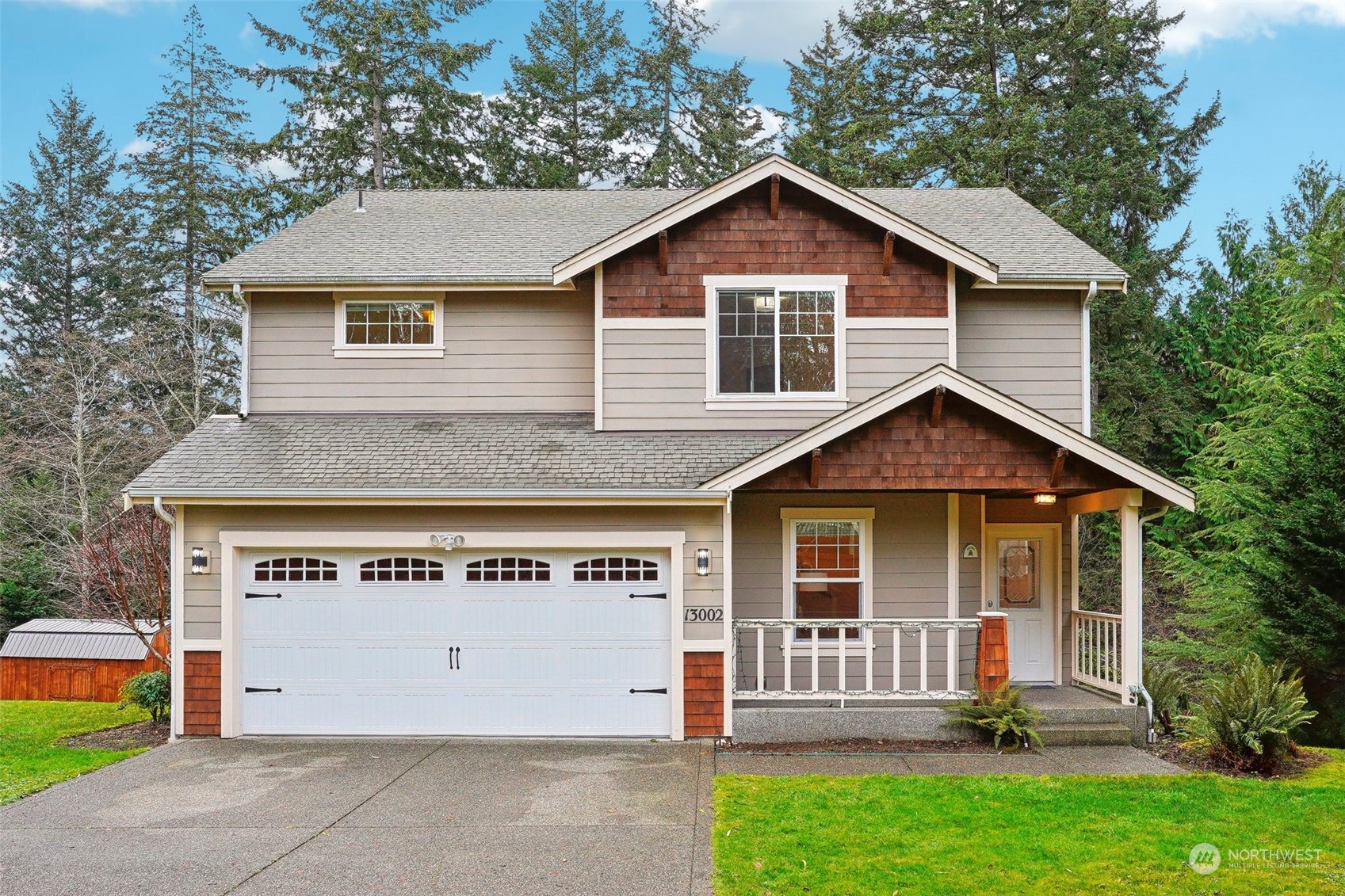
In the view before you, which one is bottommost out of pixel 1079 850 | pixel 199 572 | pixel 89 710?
pixel 89 710

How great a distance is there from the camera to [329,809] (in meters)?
7.63

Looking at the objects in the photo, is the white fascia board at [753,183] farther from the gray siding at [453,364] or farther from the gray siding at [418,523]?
the gray siding at [418,523]

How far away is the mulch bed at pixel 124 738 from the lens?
34.8 ft

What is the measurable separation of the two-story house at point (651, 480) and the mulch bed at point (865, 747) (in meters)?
0.27

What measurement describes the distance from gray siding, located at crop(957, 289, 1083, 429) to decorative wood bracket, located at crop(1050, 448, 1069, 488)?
2.34m

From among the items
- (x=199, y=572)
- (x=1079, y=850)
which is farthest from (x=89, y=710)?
(x=1079, y=850)

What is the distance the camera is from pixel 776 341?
38.4 feet

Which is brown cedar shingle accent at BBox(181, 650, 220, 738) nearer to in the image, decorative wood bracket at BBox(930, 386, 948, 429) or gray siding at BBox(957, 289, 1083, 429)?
decorative wood bracket at BBox(930, 386, 948, 429)

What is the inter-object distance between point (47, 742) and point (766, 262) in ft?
33.2

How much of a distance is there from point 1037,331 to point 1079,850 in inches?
287

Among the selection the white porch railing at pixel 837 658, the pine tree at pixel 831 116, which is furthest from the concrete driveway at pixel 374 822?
the pine tree at pixel 831 116

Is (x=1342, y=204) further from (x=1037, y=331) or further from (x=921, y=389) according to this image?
(x=921, y=389)

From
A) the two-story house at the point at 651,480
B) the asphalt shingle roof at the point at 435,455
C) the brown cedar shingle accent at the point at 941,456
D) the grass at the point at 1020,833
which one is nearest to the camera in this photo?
the grass at the point at 1020,833

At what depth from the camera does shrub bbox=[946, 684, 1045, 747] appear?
9609 mm
